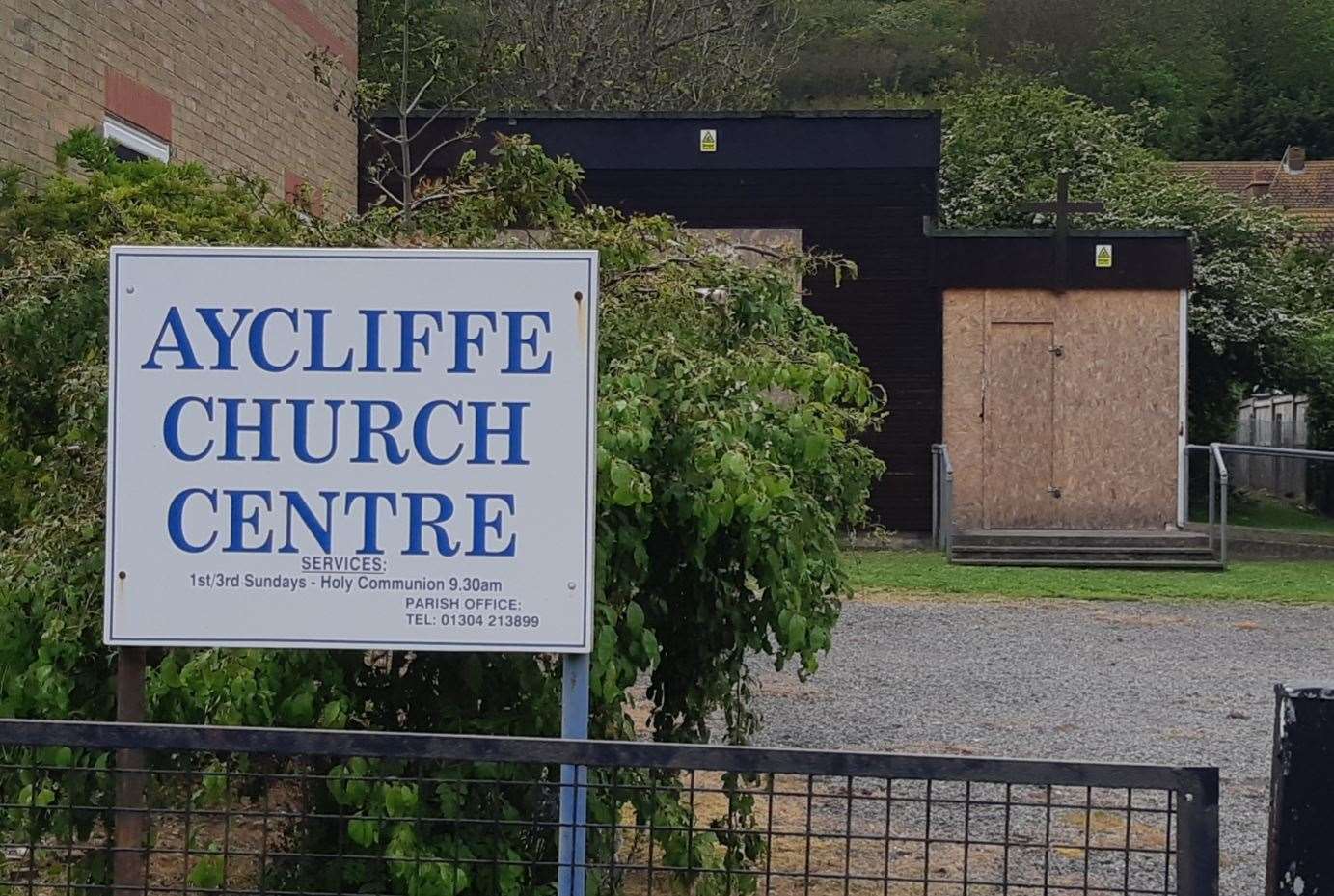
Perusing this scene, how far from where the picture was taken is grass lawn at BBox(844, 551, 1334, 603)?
14562 millimetres

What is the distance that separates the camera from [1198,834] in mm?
2482

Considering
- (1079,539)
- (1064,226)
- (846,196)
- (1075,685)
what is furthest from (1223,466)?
(1075,685)

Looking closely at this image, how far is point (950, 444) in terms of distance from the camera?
18.3 m

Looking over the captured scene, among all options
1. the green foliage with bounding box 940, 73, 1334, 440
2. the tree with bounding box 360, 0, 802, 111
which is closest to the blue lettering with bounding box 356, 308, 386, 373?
the green foliage with bounding box 940, 73, 1334, 440

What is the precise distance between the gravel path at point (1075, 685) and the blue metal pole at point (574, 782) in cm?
294

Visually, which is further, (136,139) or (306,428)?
(136,139)

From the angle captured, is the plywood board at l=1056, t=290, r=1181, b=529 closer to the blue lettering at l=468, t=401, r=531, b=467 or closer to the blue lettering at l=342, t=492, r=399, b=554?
the blue lettering at l=468, t=401, r=531, b=467

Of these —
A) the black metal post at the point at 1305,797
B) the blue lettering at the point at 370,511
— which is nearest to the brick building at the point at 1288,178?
the blue lettering at the point at 370,511

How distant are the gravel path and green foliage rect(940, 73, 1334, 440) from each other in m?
9.99

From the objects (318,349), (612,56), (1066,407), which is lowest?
(318,349)

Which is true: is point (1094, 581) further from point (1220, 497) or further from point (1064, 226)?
point (1064, 226)

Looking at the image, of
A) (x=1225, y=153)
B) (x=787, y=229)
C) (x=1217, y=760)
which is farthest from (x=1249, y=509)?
(x=1225, y=153)

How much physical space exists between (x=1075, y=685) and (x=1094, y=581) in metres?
6.29

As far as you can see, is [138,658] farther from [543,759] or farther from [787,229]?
[787,229]
